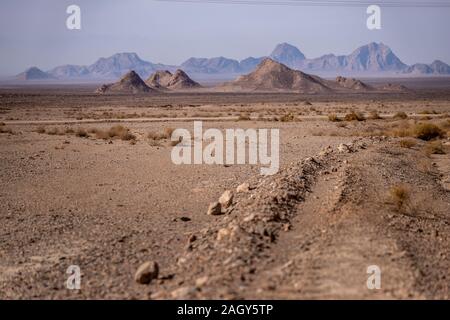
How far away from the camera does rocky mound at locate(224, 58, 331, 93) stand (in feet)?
508

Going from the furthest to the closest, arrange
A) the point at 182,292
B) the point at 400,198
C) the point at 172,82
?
the point at 172,82 < the point at 400,198 < the point at 182,292

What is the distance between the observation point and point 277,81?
16075 cm

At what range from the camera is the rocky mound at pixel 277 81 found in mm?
154750

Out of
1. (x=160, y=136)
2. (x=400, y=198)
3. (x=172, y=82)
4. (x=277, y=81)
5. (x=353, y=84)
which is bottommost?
(x=400, y=198)

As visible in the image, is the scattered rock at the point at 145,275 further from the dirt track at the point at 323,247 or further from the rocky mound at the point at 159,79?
the rocky mound at the point at 159,79

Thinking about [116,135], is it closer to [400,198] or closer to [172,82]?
[400,198]

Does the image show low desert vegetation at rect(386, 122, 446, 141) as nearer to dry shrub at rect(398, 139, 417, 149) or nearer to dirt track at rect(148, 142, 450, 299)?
dry shrub at rect(398, 139, 417, 149)

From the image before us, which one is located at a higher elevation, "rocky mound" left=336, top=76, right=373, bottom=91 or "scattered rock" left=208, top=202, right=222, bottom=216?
"rocky mound" left=336, top=76, right=373, bottom=91

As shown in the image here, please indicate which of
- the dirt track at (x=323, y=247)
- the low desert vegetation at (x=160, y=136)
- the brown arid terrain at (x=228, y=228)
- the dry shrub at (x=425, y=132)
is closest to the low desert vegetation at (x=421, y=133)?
the dry shrub at (x=425, y=132)

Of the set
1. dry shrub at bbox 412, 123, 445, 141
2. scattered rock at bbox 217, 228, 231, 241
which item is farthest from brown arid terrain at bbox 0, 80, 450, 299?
dry shrub at bbox 412, 123, 445, 141

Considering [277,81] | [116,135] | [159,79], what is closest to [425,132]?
[116,135]

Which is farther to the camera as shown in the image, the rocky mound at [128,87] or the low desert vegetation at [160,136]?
the rocky mound at [128,87]

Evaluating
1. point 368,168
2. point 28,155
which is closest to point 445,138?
point 368,168
